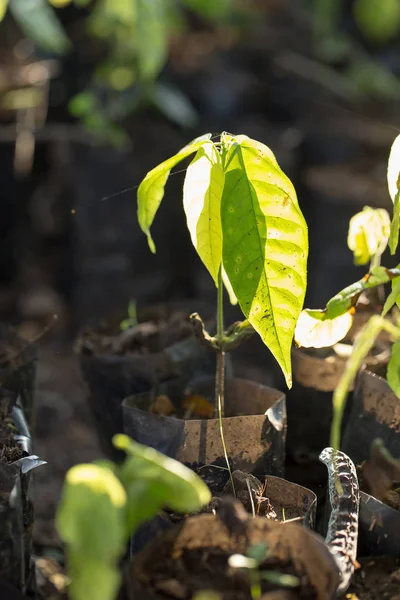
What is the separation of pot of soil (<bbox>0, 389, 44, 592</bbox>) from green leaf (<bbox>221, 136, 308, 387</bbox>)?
32cm

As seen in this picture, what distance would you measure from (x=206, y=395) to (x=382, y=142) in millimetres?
1954

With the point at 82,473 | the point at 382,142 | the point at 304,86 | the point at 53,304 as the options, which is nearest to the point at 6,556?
the point at 82,473

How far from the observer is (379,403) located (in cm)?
115

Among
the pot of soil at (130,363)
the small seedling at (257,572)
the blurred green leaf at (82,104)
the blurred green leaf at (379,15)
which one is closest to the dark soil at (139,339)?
the pot of soil at (130,363)

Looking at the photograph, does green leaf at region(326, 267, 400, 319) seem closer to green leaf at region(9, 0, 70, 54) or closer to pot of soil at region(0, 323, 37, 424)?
pot of soil at region(0, 323, 37, 424)

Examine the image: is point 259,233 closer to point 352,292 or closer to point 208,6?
point 352,292

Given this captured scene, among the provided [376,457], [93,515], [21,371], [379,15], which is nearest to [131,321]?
[21,371]

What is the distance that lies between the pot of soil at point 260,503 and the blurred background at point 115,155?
947 mm

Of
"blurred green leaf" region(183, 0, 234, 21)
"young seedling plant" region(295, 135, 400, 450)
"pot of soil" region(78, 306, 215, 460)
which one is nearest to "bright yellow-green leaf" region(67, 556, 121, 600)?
"young seedling plant" region(295, 135, 400, 450)

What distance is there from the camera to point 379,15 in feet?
10.7

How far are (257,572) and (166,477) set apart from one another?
14 centimetres

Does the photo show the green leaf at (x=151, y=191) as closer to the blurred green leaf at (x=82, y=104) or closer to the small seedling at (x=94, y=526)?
the small seedling at (x=94, y=526)

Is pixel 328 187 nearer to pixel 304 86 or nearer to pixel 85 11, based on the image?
pixel 304 86

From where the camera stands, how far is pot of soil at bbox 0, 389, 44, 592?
0.84m
